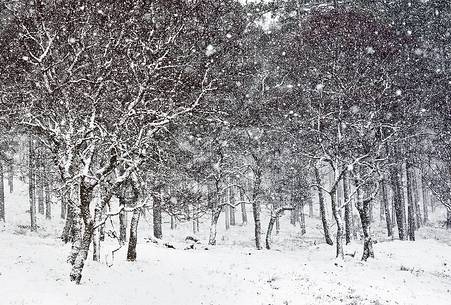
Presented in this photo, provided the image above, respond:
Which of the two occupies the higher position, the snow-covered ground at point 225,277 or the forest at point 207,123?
the forest at point 207,123

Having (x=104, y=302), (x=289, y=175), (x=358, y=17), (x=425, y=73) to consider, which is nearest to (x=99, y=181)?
(x=104, y=302)

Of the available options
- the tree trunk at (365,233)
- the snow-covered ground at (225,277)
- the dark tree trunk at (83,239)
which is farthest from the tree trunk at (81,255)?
the tree trunk at (365,233)

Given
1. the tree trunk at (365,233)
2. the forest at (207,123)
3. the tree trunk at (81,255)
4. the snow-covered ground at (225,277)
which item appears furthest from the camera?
the tree trunk at (365,233)

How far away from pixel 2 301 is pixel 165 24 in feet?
38.1

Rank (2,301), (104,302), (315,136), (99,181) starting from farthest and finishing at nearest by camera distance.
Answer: (315,136) → (99,181) → (104,302) → (2,301)

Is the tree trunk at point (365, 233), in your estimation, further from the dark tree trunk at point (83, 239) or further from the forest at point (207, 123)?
the dark tree trunk at point (83, 239)

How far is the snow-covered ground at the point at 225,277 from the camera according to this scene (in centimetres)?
1356

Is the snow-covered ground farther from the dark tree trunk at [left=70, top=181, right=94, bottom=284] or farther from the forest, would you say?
the dark tree trunk at [left=70, top=181, right=94, bottom=284]

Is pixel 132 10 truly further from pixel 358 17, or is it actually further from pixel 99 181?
pixel 358 17

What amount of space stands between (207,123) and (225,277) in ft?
28.9

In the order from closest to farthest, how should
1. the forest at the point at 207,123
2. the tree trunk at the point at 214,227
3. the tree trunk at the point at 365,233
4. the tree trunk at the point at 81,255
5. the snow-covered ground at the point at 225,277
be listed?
1. the snow-covered ground at the point at 225,277
2. the tree trunk at the point at 81,255
3. the forest at the point at 207,123
4. the tree trunk at the point at 365,233
5. the tree trunk at the point at 214,227

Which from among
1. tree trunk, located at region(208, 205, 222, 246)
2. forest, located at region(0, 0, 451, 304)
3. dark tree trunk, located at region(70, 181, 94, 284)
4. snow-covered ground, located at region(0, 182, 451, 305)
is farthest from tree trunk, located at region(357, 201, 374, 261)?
dark tree trunk, located at region(70, 181, 94, 284)

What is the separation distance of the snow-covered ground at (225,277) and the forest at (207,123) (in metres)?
0.13

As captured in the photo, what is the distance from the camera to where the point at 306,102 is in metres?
28.3
